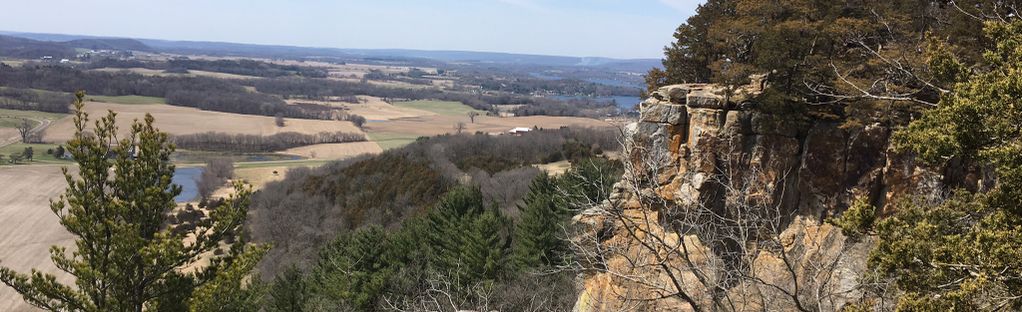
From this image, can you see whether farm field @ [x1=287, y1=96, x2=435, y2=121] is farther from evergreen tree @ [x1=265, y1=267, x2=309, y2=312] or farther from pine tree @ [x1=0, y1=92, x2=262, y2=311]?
pine tree @ [x1=0, y1=92, x2=262, y2=311]

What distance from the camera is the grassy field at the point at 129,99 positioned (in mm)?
113887

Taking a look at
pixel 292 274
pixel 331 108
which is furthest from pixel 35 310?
pixel 331 108

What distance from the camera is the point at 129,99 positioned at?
12088cm

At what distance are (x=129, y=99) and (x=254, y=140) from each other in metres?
50.7

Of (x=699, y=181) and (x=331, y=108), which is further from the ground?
(x=699, y=181)

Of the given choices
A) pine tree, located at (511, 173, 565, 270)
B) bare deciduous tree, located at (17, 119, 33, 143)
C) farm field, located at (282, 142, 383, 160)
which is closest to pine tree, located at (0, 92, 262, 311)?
pine tree, located at (511, 173, 565, 270)

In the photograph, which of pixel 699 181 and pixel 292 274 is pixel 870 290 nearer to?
pixel 699 181

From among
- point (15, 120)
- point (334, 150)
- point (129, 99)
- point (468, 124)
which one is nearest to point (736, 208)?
point (334, 150)

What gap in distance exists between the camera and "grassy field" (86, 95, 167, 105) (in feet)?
374

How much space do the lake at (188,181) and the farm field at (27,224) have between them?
10326 millimetres

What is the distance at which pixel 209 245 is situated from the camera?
10.5 m

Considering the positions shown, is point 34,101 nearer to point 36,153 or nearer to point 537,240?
point 36,153

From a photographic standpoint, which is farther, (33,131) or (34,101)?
(34,101)

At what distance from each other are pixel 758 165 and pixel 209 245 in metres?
12.9
